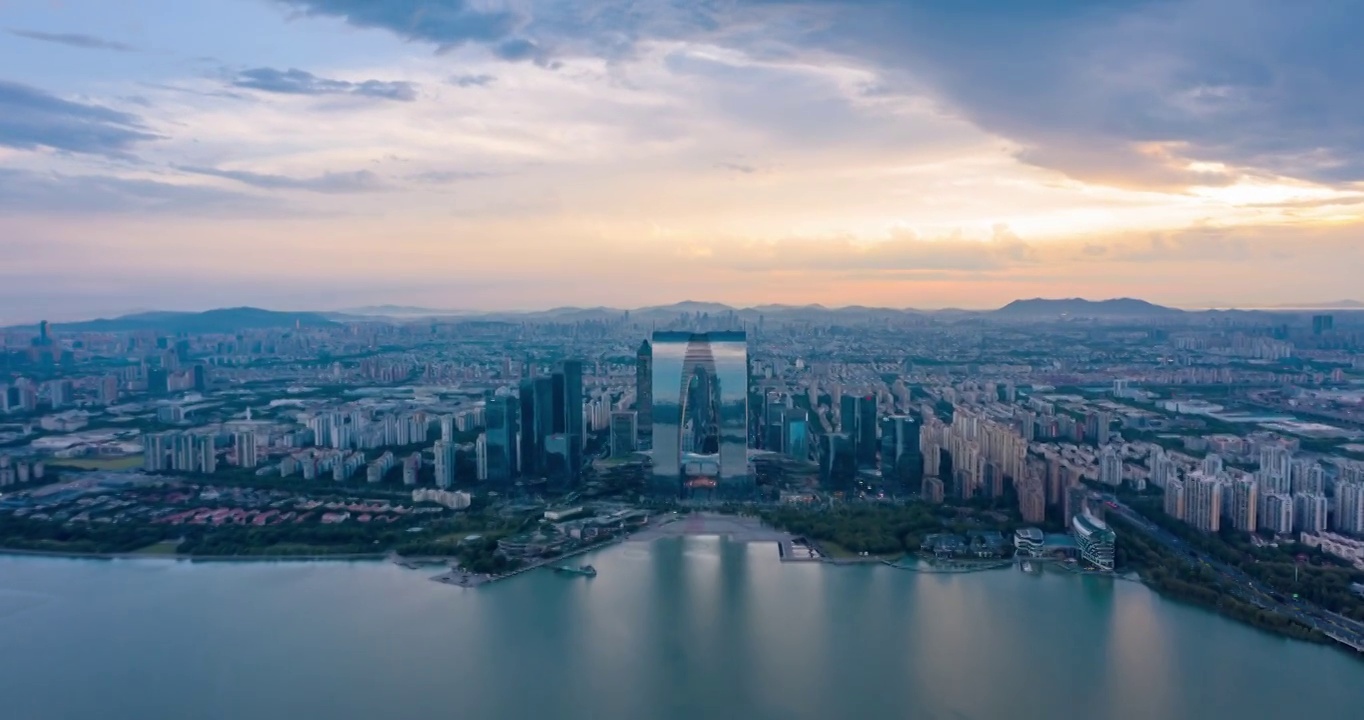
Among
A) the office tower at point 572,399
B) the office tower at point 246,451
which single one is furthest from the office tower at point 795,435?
the office tower at point 246,451

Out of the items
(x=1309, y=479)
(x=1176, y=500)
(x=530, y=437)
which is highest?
(x=530, y=437)

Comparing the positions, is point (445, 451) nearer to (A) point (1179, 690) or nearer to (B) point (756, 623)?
(B) point (756, 623)

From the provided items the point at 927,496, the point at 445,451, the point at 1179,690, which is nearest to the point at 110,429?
the point at 445,451

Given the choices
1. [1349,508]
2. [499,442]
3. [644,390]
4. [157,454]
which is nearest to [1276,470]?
[1349,508]

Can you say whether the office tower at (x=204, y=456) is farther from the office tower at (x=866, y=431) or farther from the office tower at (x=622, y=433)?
the office tower at (x=866, y=431)

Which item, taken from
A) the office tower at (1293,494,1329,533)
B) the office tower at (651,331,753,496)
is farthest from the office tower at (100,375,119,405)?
the office tower at (1293,494,1329,533)

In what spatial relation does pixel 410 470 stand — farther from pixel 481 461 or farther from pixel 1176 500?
pixel 1176 500

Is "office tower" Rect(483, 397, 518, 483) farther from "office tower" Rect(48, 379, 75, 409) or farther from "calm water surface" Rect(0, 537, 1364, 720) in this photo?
"office tower" Rect(48, 379, 75, 409)
